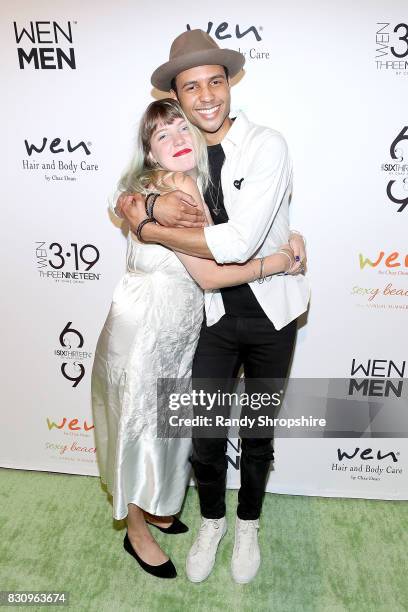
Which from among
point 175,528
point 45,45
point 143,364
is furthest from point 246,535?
point 45,45

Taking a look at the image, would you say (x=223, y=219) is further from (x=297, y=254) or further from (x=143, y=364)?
(x=143, y=364)

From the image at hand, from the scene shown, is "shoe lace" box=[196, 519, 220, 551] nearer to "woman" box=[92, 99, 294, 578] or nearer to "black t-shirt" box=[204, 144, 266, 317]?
"woman" box=[92, 99, 294, 578]

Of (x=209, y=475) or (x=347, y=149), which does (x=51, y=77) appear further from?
(x=209, y=475)

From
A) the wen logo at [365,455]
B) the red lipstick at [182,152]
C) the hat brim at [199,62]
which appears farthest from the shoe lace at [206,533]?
the hat brim at [199,62]

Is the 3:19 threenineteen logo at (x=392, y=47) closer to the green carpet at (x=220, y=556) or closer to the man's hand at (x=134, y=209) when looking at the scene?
the man's hand at (x=134, y=209)

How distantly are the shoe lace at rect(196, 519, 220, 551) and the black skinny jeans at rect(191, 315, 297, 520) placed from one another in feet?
0.10

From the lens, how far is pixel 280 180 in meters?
1.54

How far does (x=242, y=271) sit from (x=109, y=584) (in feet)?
4.45

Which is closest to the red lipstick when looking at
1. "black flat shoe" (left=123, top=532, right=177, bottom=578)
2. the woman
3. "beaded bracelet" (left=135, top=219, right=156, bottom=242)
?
the woman

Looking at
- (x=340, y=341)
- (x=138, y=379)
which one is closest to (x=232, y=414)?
(x=340, y=341)

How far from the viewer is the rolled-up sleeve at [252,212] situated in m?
1.50

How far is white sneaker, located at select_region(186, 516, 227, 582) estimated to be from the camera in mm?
1999

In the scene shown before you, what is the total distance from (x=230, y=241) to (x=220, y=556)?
1404 millimetres

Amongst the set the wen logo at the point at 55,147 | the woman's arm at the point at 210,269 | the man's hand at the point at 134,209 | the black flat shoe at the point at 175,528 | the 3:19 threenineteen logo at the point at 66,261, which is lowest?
the black flat shoe at the point at 175,528
